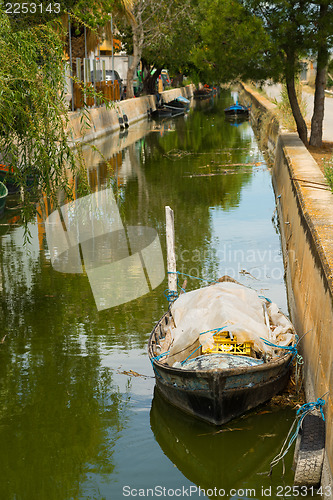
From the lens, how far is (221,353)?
768cm

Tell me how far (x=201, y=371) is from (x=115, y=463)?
1367mm

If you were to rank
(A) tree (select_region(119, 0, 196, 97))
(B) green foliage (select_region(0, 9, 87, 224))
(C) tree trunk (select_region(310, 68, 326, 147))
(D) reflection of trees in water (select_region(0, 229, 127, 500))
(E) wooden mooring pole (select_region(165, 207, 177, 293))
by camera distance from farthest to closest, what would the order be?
(A) tree (select_region(119, 0, 196, 97))
(C) tree trunk (select_region(310, 68, 326, 147))
(E) wooden mooring pole (select_region(165, 207, 177, 293))
(B) green foliage (select_region(0, 9, 87, 224))
(D) reflection of trees in water (select_region(0, 229, 127, 500))

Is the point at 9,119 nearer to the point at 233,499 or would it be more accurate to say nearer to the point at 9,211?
the point at 233,499

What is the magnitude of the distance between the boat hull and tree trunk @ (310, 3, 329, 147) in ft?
47.2

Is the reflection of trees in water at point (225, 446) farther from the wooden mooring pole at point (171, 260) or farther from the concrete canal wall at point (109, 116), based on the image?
the concrete canal wall at point (109, 116)

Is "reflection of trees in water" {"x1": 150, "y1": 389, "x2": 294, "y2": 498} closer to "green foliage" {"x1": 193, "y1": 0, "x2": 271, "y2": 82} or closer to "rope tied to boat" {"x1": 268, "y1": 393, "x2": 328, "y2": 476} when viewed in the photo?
"rope tied to boat" {"x1": 268, "y1": 393, "x2": 328, "y2": 476}

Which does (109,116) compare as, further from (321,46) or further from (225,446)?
(225,446)

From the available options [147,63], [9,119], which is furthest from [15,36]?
[147,63]

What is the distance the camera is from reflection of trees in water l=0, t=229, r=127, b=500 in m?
7.41

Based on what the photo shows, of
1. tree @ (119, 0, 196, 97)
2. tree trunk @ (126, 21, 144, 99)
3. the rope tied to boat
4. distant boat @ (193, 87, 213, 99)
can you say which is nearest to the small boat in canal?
the rope tied to boat

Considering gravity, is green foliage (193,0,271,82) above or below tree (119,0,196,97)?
below

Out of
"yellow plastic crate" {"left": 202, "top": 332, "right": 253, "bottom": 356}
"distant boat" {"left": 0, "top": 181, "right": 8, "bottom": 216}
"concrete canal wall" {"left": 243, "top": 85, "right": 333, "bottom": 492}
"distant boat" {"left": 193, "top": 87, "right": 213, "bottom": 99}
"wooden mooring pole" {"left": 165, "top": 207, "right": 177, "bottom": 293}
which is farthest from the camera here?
"distant boat" {"left": 193, "top": 87, "right": 213, "bottom": 99}

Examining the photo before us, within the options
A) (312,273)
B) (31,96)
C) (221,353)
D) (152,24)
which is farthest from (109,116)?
(221,353)

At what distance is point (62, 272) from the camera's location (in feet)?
45.5
